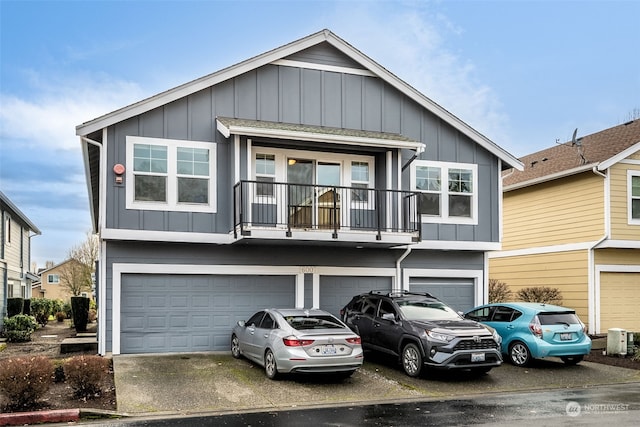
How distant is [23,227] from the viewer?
30531mm

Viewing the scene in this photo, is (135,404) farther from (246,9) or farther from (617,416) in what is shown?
(246,9)

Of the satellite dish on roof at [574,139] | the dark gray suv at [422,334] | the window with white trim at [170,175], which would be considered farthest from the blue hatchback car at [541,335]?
the satellite dish on roof at [574,139]

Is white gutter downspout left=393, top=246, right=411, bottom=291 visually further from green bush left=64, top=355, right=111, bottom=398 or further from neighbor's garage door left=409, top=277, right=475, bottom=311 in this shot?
green bush left=64, top=355, right=111, bottom=398

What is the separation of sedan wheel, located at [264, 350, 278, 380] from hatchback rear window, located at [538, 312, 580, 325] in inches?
244

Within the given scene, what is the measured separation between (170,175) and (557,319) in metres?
9.63

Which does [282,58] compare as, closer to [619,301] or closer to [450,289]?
[450,289]

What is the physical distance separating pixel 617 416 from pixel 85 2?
14.8m

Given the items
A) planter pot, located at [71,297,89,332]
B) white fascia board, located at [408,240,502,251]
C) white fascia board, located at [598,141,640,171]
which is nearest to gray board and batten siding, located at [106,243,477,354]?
white fascia board, located at [408,240,502,251]

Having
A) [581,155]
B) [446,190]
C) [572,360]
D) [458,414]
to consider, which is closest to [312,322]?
[458,414]

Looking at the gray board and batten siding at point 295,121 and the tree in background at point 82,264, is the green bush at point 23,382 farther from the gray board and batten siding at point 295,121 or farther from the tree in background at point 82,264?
the tree in background at point 82,264

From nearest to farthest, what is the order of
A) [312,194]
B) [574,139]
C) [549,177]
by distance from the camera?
[312,194], [549,177], [574,139]

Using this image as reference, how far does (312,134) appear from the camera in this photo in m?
15.2

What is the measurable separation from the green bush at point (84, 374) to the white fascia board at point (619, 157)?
1539 cm

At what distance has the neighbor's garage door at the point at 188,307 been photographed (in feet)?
48.3
